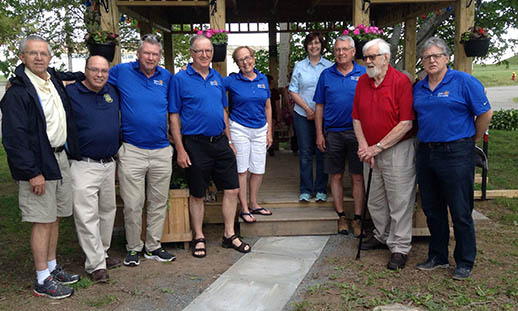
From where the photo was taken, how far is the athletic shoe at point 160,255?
3914 millimetres

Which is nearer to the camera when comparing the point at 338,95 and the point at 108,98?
the point at 108,98

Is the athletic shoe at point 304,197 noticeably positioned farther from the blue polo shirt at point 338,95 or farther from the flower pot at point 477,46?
the flower pot at point 477,46

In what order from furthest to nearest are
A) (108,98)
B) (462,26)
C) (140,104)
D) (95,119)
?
(462,26), (140,104), (108,98), (95,119)

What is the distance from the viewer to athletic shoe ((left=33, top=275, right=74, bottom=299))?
10.5 ft

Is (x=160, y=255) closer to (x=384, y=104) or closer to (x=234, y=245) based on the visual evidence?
(x=234, y=245)

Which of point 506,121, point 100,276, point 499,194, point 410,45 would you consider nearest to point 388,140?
point 100,276

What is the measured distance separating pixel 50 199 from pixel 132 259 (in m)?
0.97

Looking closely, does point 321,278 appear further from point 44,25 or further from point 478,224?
point 44,25

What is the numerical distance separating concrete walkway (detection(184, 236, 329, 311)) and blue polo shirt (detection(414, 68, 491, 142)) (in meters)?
1.43

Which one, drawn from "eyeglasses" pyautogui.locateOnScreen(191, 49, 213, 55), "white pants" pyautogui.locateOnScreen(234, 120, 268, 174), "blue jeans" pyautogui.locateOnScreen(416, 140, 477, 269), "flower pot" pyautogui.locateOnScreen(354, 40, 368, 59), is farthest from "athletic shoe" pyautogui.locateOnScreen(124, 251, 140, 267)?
"flower pot" pyautogui.locateOnScreen(354, 40, 368, 59)

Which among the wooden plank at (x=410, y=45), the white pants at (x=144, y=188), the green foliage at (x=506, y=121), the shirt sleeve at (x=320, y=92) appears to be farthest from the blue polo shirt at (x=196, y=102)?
the green foliage at (x=506, y=121)

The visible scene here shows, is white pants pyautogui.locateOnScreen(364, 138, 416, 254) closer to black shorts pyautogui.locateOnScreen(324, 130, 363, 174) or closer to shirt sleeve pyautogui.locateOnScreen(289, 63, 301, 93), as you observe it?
black shorts pyautogui.locateOnScreen(324, 130, 363, 174)

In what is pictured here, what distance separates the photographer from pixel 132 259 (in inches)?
150

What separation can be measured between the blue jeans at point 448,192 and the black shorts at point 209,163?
5.07ft
